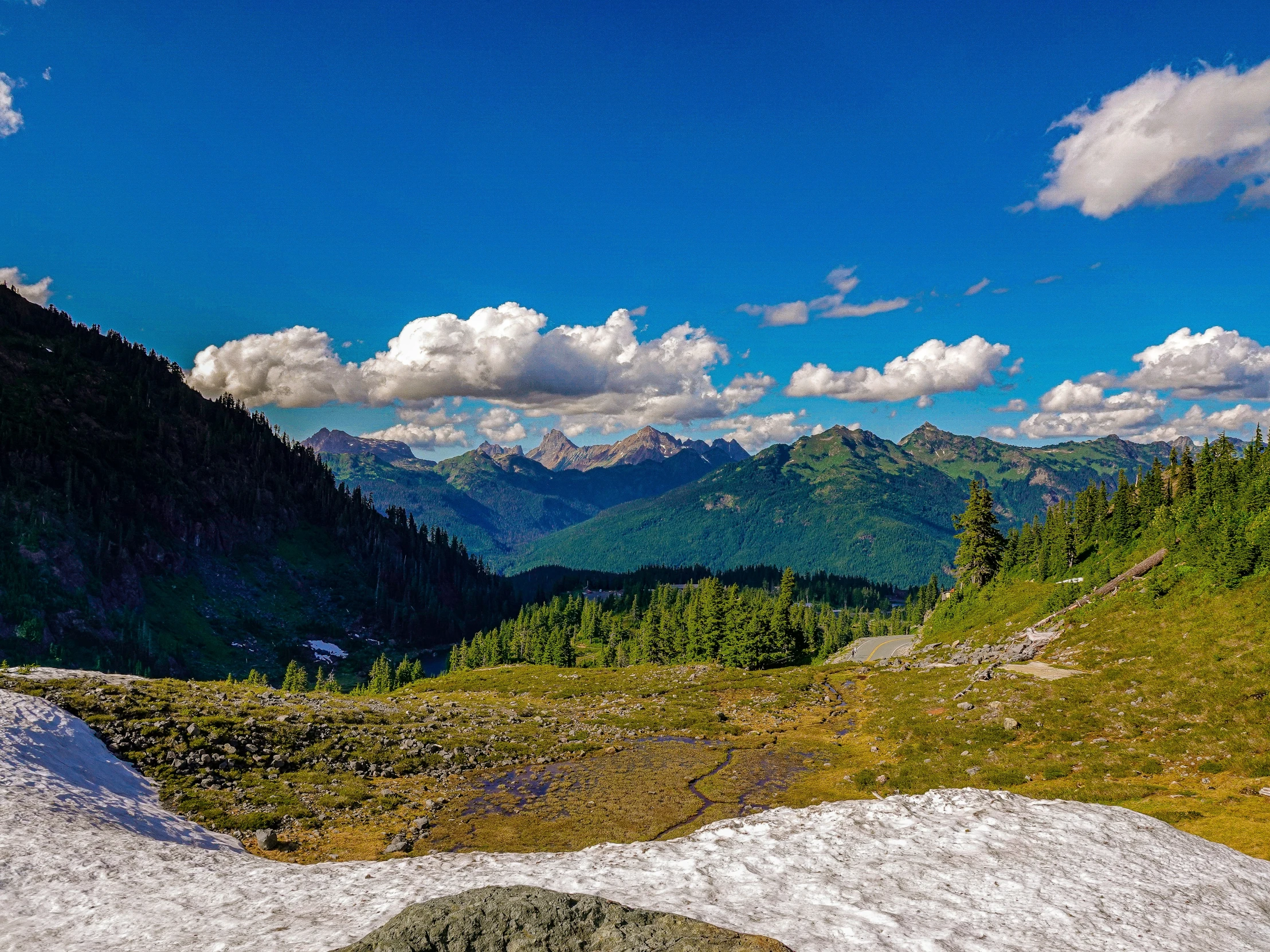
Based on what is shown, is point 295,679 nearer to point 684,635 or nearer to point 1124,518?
point 684,635

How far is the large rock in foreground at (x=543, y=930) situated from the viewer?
30.1 feet

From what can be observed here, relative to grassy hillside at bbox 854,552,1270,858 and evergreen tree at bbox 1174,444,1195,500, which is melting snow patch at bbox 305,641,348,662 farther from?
evergreen tree at bbox 1174,444,1195,500

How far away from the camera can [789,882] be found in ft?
42.6

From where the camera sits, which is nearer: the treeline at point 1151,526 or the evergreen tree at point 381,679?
the treeline at point 1151,526

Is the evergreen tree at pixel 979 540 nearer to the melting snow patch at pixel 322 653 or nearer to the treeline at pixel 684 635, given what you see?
the treeline at pixel 684 635

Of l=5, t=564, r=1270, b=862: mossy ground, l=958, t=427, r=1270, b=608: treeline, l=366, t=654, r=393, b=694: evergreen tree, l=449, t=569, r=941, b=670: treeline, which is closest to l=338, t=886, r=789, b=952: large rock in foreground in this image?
l=5, t=564, r=1270, b=862: mossy ground

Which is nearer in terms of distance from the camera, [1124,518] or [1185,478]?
[1185,478]

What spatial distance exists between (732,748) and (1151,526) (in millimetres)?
78889

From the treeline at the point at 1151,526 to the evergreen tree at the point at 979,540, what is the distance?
0.53 feet

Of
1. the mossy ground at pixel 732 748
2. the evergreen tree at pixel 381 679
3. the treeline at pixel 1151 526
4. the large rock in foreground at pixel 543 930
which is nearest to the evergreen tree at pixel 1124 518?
the treeline at pixel 1151 526

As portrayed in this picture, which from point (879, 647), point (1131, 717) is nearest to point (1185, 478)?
point (879, 647)

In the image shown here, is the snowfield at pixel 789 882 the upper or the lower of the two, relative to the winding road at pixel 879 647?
upper

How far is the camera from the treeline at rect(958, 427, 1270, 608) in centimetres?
5841

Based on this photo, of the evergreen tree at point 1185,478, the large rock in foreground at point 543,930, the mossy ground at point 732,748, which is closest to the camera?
the large rock in foreground at point 543,930
